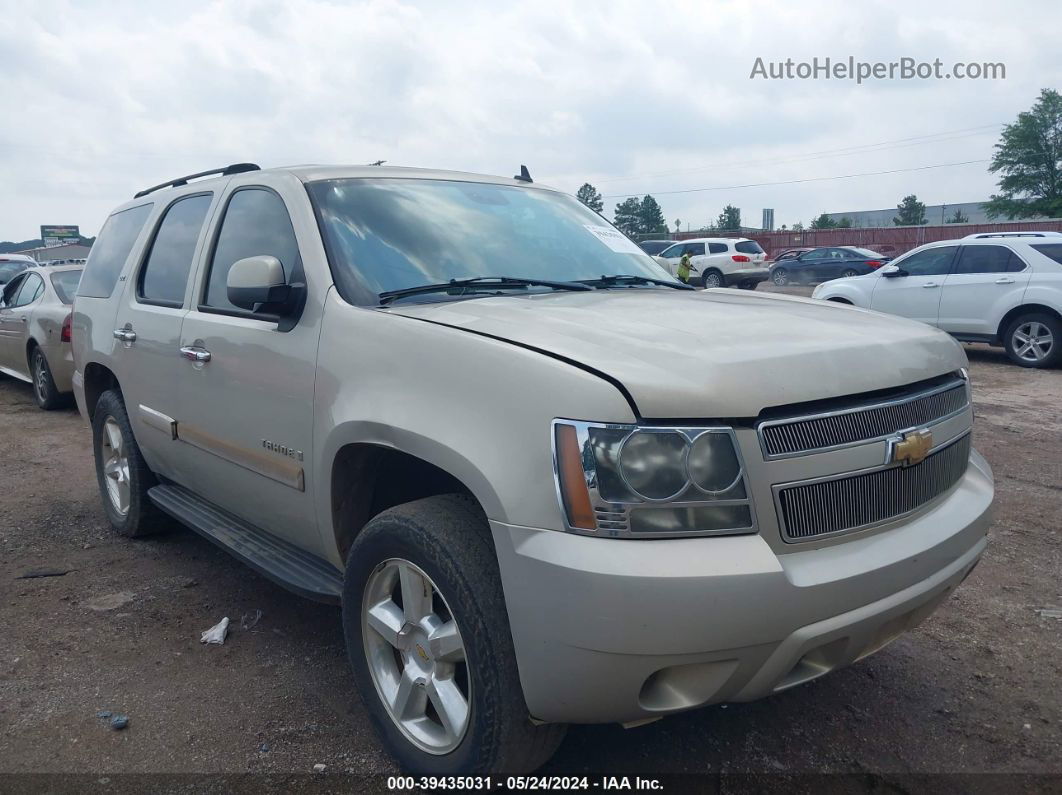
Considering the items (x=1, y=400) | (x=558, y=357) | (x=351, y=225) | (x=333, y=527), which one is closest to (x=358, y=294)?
(x=351, y=225)

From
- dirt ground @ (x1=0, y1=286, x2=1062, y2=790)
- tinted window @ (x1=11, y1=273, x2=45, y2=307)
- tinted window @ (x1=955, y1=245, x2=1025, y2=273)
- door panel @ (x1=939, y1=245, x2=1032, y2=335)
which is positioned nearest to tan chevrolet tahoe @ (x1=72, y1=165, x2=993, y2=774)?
dirt ground @ (x1=0, y1=286, x2=1062, y2=790)

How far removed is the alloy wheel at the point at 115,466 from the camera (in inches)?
179

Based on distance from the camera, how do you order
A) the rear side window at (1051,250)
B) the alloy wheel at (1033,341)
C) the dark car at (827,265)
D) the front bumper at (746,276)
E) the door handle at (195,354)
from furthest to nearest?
the front bumper at (746,276)
the dark car at (827,265)
the rear side window at (1051,250)
the alloy wheel at (1033,341)
the door handle at (195,354)

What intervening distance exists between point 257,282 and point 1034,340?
10.3 meters

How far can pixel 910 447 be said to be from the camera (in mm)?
2256

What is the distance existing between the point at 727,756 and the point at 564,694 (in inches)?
36.6

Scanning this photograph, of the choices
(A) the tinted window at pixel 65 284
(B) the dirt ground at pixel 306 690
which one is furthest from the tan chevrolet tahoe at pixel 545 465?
(A) the tinted window at pixel 65 284

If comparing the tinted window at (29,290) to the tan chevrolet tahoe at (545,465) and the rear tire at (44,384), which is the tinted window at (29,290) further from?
the tan chevrolet tahoe at (545,465)

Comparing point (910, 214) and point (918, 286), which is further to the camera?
point (910, 214)

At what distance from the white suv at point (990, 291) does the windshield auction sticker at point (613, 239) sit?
27.2 feet

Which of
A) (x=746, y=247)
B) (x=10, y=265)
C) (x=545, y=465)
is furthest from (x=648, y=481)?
(x=746, y=247)

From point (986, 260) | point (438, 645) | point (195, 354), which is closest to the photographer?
point (438, 645)

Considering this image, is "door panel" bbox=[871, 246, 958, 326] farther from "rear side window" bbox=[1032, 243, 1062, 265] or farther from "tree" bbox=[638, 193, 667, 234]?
"tree" bbox=[638, 193, 667, 234]

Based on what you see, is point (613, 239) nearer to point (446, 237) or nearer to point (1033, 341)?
point (446, 237)
